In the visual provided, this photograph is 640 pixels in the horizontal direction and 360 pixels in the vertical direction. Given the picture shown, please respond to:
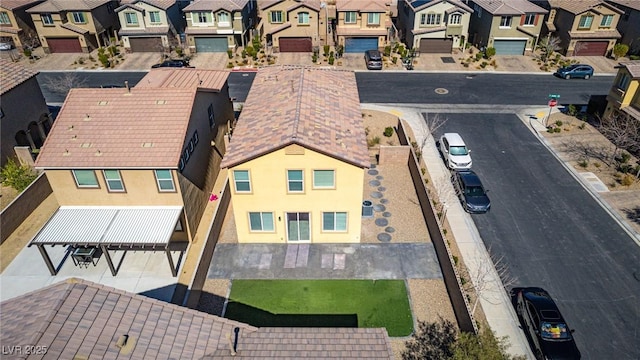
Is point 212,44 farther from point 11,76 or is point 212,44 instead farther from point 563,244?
point 563,244

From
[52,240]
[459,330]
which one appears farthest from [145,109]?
[459,330]


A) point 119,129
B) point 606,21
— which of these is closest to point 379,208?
point 119,129

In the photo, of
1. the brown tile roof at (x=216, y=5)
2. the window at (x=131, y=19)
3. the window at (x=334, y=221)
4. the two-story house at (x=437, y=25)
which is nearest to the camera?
the window at (x=334, y=221)

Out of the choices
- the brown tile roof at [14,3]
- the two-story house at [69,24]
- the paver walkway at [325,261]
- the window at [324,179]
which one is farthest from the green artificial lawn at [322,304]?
the brown tile roof at [14,3]

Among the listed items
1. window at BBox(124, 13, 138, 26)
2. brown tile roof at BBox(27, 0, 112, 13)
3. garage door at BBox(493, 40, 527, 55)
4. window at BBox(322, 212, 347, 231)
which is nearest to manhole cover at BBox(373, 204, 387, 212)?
window at BBox(322, 212, 347, 231)

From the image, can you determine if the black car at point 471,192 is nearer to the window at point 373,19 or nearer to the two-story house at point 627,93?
the two-story house at point 627,93

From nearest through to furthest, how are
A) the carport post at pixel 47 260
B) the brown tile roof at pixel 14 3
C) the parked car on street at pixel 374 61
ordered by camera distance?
the carport post at pixel 47 260
the parked car on street at pixel 374 61
the brown tile roof at pixel 14 3
